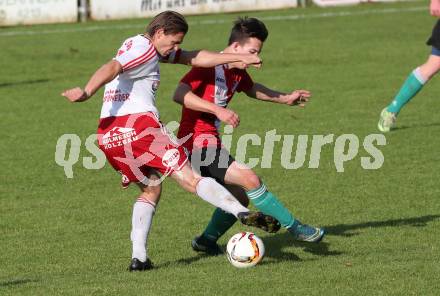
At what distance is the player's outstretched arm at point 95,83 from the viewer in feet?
23.3

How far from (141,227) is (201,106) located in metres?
0.99

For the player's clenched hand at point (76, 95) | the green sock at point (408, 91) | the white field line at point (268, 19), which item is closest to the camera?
the player's clenched hand at point (76, 95)

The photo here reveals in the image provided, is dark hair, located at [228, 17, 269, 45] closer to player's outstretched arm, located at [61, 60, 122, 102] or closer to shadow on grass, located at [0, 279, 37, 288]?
player's outstretched arm, located at [61, 60, 122, 102]

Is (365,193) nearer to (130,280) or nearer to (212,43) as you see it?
(130,280)

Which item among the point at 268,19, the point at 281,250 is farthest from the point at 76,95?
the point at 268,19

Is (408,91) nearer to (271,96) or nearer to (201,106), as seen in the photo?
(271,96)

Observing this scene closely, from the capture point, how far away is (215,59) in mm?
7988

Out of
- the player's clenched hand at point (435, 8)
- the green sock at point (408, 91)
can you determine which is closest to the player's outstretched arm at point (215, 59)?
the player's clenched hand at point (435, 8)

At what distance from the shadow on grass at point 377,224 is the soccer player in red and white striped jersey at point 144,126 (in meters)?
2.02

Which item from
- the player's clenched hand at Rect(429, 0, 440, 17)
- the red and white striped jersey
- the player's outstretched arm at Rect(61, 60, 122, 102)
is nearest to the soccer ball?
the red and white striped jersey

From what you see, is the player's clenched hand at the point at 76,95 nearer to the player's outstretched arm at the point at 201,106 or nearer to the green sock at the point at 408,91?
the player's outstretched arm at the point at 201,106

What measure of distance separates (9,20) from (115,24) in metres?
2.86

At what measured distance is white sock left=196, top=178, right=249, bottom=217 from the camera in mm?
7553

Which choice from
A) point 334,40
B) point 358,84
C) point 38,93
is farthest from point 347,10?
point 38,93
